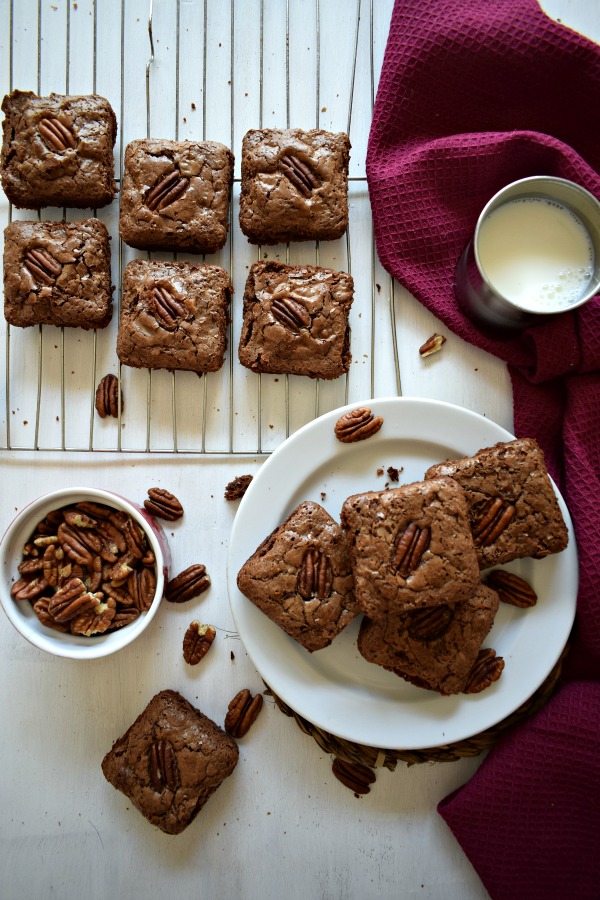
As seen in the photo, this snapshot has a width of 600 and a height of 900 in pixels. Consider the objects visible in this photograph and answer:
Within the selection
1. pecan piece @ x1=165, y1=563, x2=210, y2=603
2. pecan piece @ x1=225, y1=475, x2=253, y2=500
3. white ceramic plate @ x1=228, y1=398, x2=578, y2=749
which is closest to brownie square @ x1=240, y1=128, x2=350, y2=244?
white ceramic plate @ x1=228, y1=398, x2=578, y2=749

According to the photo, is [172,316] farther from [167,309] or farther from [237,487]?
[237,487]

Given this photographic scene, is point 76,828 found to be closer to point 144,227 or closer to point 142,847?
point 142,847

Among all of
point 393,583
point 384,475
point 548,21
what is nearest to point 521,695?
point 393,583

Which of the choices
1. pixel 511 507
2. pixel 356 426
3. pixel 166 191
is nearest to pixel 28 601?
pixel 356 426

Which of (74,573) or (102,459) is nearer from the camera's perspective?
(74,573)

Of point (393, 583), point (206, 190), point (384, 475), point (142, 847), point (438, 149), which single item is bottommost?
point (142, 847)

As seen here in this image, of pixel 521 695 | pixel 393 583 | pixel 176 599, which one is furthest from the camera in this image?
pixel 176 599

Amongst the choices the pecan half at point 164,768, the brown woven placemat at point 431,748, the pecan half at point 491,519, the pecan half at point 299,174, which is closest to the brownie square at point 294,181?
the pecan half at point 299,174
